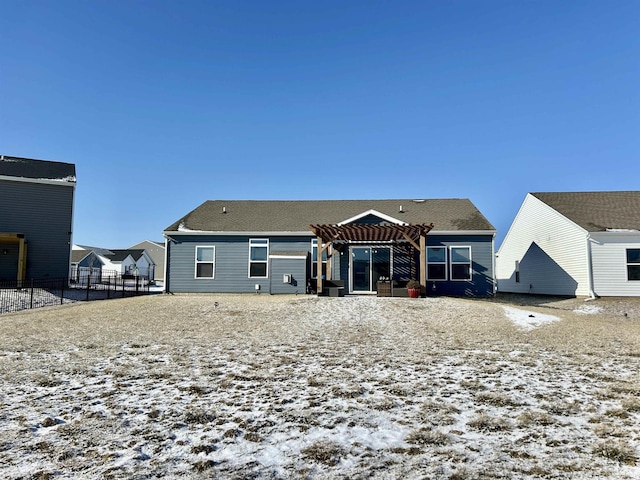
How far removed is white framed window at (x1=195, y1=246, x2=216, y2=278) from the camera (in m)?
19.3

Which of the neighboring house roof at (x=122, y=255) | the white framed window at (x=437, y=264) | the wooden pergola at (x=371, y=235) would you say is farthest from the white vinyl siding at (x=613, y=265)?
the neighboring house roof at (x=122, y=255)

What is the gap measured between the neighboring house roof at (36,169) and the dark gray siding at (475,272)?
18703 millimetres

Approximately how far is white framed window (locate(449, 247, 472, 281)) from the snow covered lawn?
908 cm

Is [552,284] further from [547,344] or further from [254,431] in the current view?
[254,431]

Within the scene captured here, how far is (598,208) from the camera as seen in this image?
20.2 metres

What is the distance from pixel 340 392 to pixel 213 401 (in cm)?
147

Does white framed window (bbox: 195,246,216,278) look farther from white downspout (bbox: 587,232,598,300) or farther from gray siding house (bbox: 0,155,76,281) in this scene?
white downspout (bbox: 587,232,598,300)

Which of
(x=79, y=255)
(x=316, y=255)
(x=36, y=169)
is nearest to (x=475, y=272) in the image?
(x=316, y=255)

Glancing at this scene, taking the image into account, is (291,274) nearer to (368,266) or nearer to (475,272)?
(368,266)

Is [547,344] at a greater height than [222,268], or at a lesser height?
lesser

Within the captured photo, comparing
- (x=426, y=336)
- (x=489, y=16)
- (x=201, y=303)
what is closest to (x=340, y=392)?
(x=426, y=336)

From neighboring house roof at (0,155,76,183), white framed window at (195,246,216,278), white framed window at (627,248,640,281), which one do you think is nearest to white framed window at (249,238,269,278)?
white framed window at (195,246,216,278)

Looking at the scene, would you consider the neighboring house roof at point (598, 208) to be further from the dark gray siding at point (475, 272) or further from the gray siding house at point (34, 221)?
the gray siding house at point (34, 221)

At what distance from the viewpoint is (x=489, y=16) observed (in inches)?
536
